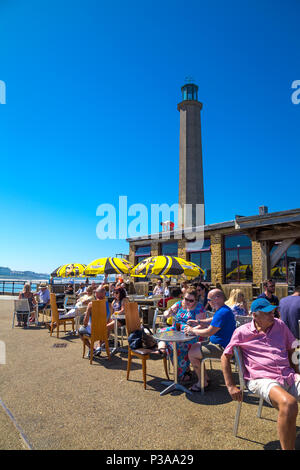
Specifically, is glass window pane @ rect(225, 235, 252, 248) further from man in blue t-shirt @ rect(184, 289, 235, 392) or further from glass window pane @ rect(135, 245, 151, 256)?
man in blue t-shirt @ rect(184, 289, 235, 392)

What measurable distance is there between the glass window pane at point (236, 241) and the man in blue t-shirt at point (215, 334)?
12.2 metres

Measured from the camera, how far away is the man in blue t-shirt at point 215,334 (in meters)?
4.07

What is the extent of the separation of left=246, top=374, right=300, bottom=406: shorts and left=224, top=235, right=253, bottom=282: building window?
13.3 meters

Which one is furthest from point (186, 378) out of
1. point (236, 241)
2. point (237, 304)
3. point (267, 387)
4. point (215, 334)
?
point (236, 241)

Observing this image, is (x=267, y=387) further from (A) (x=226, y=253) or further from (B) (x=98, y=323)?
(A) (x=226, y=253)

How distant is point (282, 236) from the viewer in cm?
816

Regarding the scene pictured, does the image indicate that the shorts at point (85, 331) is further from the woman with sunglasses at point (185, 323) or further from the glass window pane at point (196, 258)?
the glass window pane at point (196, 258)

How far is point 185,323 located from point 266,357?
2.03 metres

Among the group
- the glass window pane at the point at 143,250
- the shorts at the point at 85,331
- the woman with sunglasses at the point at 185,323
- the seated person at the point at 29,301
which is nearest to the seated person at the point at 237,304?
the woman with sunglasses at the point at 185,323

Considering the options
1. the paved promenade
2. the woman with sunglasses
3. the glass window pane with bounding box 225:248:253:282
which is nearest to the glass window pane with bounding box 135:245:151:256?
the glass window pane with bounding box 225:248:253:282

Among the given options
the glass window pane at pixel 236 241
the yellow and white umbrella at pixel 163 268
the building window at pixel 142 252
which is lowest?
the yellow and white umbrella at pixel 163 268

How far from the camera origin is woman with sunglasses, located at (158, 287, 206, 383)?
4.41m
